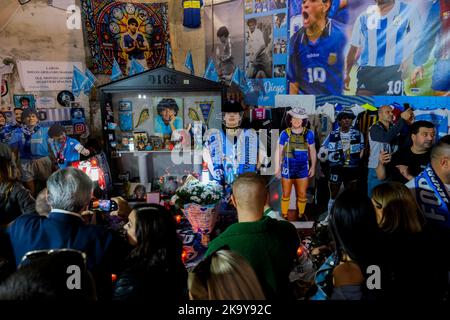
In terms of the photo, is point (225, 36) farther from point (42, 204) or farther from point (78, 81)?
point (42, 204)

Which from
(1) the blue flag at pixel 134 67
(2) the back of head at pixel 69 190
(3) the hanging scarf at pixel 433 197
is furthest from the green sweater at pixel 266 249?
(1) the blue flag at pixel 134 67

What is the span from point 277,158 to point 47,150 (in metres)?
3.43

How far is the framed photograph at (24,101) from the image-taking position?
17.5 feet

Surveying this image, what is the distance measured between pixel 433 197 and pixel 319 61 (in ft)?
10.4

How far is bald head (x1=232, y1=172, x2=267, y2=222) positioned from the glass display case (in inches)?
126

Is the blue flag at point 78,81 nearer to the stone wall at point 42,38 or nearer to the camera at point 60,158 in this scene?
the stone wall at point 42,38

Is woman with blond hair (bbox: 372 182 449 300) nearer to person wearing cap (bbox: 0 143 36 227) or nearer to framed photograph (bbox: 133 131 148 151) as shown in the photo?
person wearing cap (bbox: 0 143 36 227)

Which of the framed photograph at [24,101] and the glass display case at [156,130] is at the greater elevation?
the framed photograph at [24,101]

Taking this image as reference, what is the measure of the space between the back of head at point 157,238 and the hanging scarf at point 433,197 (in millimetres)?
1961

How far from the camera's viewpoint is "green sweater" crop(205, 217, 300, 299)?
171cm

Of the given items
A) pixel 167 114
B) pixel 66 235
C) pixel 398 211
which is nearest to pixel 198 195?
pixel 66 235

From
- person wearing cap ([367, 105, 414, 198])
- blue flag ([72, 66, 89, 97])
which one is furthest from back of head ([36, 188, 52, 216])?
person wearing cap ([367, 105, 414, 198])

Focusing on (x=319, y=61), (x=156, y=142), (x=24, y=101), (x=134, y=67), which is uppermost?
(x=134, y=67)

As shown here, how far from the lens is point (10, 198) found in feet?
8.38
